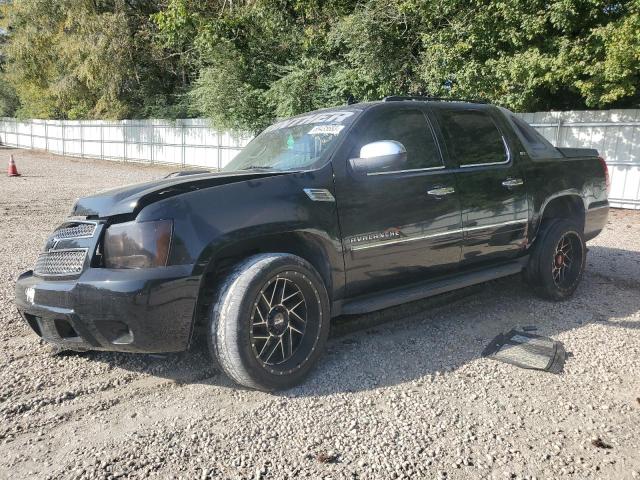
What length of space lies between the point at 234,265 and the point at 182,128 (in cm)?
2302

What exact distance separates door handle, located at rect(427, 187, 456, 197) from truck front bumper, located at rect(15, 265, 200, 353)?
1.95 metres

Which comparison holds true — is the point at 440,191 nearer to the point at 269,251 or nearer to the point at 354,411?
the point at 269,251

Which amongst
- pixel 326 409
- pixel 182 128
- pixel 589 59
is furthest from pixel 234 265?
pixel 182 128

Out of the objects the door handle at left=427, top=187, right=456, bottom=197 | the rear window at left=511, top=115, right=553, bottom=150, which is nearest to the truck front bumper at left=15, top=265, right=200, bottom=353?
the door handle at left=427, top=187, right=456, bottom=197

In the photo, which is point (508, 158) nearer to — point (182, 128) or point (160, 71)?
point (182, 128)

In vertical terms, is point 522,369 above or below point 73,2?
below

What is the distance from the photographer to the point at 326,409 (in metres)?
3.08

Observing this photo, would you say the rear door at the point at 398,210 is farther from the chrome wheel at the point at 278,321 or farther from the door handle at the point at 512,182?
the door handle at the point at 512,182

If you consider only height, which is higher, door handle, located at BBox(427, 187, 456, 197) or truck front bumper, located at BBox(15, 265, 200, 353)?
door handle, located at BBox(427, 187, 456, 197)

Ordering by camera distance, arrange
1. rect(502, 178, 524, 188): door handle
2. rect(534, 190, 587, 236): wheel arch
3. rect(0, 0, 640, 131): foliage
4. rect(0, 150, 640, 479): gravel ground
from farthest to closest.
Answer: rect(0, 0, 640, 131): foliage, rect(534, 190, 587, 236): wheel arch, rect(502, 178, 524, 188): door handle, rect(0, 150, 640, 479): gravel ground

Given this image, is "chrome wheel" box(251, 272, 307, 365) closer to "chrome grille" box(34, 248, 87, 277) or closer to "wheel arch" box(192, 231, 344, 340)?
"wheel arch" box(192, 231, 344, 340)

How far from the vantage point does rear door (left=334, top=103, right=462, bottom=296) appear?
144 inches

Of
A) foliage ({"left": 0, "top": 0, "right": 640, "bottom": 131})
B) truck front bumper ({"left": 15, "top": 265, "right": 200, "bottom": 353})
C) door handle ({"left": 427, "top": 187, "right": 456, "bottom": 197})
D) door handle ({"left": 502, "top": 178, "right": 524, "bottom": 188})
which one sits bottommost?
truck front bumper ({"left": 15, "top": 265, "right": 200, "bottom": 353})

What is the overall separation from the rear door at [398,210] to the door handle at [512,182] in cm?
69
